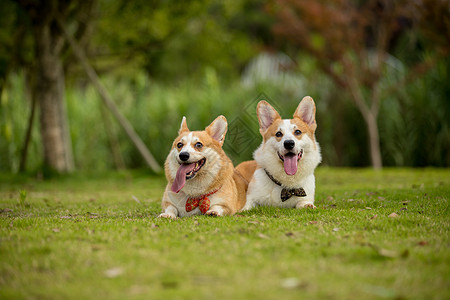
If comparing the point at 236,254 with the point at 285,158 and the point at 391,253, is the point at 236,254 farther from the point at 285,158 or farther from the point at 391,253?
the point at 285,158

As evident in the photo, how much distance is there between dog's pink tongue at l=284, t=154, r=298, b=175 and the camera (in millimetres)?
5355

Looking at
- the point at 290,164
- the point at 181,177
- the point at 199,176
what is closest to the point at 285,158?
the point at 290,164

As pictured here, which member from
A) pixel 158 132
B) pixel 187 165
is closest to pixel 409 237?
pixel 187 165

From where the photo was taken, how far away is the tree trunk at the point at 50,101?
10672 millimetres

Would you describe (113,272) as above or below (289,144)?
below

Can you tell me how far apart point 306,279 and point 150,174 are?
27.8 feet

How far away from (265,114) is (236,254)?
8.64ft

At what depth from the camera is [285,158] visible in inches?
213

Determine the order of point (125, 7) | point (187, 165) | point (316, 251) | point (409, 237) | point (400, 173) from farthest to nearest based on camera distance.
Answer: point (125, 7) < point (400, 173) < point (187, 165) < point (409, 237) < point (316, 251)

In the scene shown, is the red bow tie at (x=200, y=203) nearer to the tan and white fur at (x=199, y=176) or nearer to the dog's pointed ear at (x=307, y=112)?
the tan and white fur at (x=199, y=176)

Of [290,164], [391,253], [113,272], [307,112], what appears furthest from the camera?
[307,112]

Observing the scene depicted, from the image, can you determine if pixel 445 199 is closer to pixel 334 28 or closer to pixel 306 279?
pixel 306 279

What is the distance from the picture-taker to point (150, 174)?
11133 mm

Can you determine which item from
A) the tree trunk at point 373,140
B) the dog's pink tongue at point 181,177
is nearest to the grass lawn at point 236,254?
the dog's pink tongue at point 181,177
